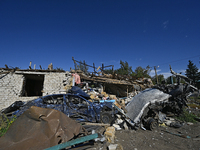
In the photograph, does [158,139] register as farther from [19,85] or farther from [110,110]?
[19,85]

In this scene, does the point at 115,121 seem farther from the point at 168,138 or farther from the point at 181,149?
the point at 181,149

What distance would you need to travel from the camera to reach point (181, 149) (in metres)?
3.25

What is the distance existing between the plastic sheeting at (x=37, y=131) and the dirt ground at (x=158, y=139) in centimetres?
214

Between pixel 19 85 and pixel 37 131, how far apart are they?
7.57 meters

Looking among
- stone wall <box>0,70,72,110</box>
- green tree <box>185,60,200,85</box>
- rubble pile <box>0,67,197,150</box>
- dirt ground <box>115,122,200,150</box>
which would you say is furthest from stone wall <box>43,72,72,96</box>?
green tree <box>185,60,200,85</box>

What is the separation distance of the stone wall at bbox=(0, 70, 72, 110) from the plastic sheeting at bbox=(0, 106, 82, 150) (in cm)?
546

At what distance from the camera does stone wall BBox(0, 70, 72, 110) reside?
7768 mm

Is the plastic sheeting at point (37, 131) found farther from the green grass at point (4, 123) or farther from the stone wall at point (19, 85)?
the stone wall at point (19, 85)

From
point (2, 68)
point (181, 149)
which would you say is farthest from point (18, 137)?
point (2, 68)

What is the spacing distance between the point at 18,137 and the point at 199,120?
875cm

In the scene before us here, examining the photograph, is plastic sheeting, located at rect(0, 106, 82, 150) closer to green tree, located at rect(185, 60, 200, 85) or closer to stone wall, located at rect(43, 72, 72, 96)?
stone wall, located at rect(43, 72, 72, 96)

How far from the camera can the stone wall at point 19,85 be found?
777cm

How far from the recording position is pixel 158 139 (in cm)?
394

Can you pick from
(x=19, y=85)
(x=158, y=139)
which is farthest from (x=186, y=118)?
(x=19, y=85)
